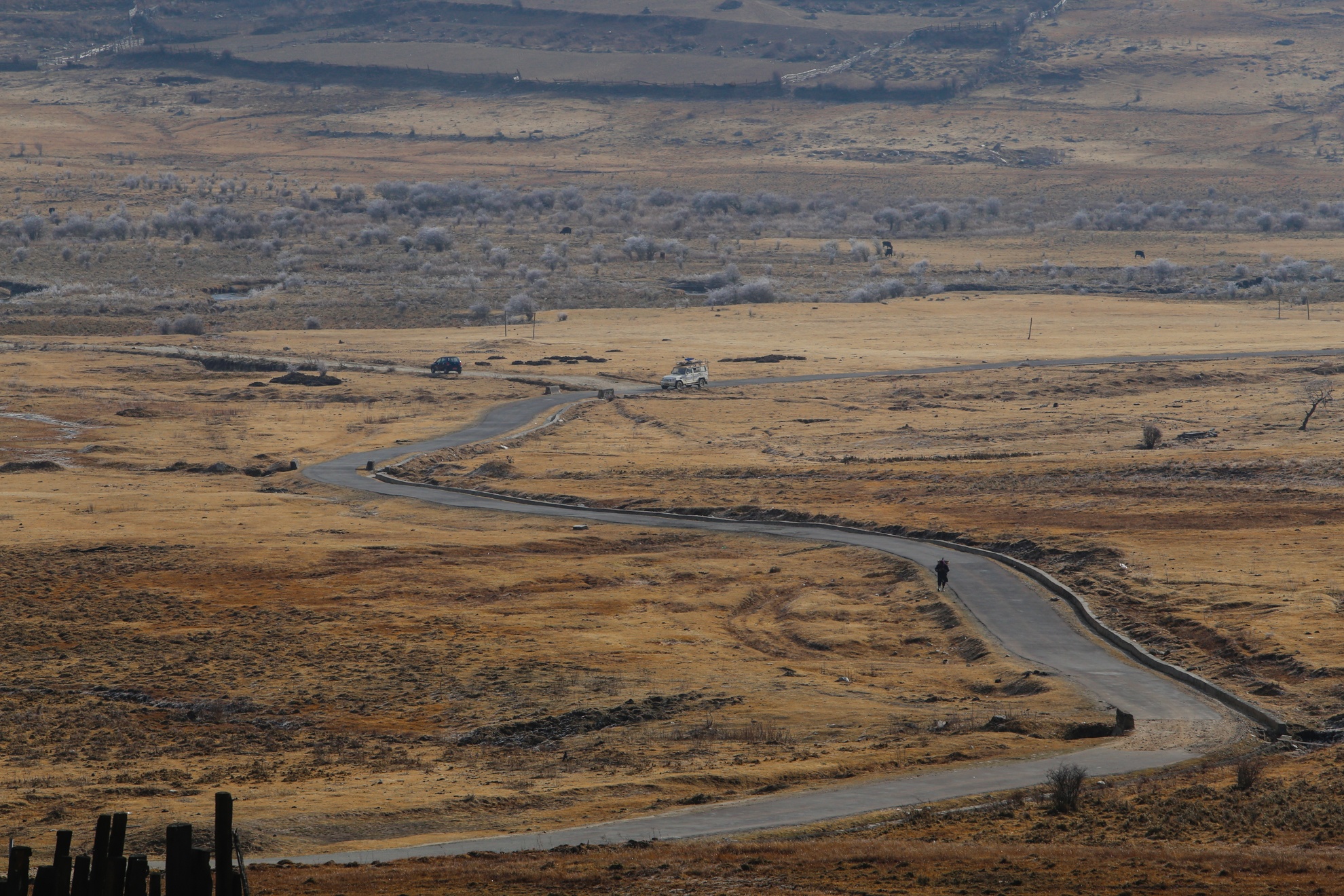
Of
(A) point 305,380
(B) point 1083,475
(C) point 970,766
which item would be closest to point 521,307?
(A) point 305,380

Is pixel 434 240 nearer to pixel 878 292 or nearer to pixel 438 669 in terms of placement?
pixel 878 292

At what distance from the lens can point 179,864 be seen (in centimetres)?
1330

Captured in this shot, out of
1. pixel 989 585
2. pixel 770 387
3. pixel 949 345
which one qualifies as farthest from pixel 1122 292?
pixel 989 585

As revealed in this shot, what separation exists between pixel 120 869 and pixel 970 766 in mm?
18174

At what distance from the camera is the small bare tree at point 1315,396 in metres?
77.4

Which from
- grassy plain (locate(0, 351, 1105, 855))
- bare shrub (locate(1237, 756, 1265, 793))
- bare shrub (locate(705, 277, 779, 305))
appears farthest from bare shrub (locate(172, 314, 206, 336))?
bare shrub (locate(1237, 756, 1265, 793))

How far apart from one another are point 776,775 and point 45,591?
2808 cm

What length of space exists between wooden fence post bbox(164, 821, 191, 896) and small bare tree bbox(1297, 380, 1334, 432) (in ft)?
236

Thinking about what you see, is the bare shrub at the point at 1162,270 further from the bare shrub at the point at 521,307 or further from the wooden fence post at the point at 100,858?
the wooden fence post at the point at 100,858

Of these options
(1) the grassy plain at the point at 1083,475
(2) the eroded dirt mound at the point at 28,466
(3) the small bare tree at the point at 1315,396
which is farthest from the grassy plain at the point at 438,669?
(3) the small bare tree at the point at 1315,396

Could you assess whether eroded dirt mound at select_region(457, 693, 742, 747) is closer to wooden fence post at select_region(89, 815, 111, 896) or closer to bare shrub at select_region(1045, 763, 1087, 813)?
bare shrub at select_region(1045, 763, 1087, 813)

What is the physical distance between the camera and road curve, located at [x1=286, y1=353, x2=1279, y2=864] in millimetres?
23453

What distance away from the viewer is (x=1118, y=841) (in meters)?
22.0

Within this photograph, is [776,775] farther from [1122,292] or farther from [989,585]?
[1122,292]
